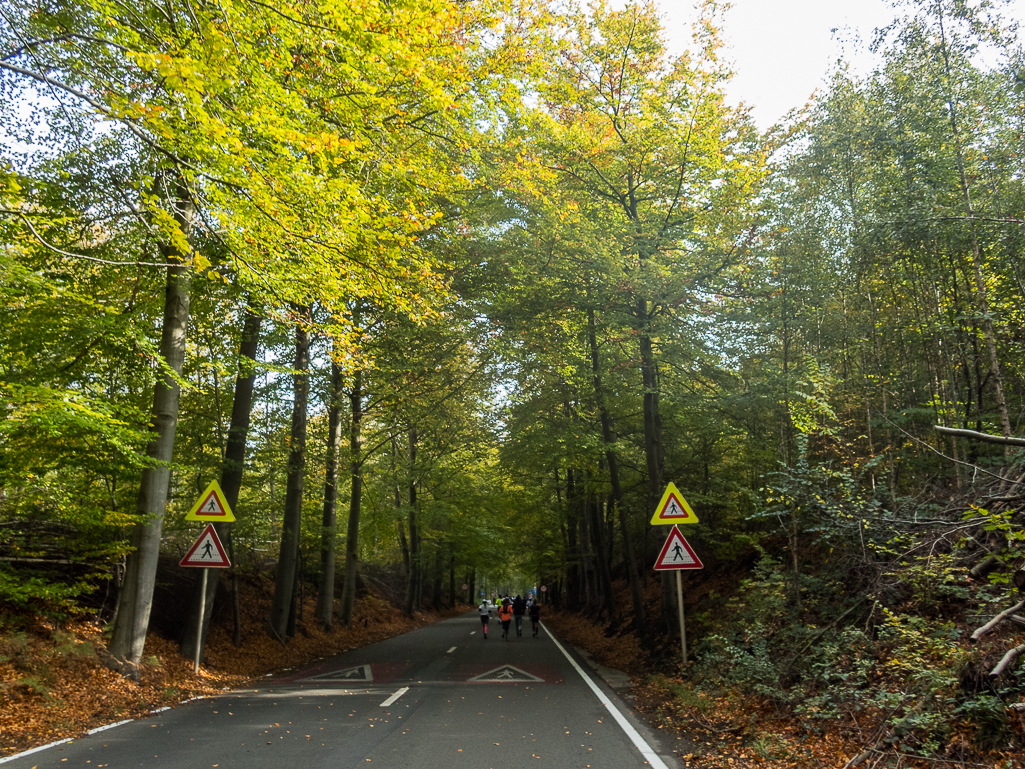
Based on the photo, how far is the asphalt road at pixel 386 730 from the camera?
18.8 ft

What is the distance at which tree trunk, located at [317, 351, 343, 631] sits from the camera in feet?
55.2

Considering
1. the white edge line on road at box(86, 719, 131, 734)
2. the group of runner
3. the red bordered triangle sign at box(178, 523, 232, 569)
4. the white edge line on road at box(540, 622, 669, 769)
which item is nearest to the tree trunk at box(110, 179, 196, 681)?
the red bordered triangle sign at box(178, 523, 232, 569)

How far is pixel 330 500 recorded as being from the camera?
18.9 metres

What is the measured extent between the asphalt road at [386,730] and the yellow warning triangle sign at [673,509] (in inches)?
120

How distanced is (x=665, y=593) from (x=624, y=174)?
9.56 m

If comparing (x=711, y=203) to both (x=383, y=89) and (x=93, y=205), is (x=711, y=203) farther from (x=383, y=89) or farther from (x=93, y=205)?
(x=93, y=205)

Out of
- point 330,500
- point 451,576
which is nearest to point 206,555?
point 330,500

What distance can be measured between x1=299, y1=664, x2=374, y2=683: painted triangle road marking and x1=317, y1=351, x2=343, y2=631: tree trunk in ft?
17.1

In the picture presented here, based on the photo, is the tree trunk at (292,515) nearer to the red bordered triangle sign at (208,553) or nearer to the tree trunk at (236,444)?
the tree trunk at (236,444)

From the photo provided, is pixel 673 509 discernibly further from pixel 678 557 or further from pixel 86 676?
pixel 86 676

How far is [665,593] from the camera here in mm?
13898

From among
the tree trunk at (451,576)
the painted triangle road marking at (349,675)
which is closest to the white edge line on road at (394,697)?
the painted triangle road marking at (349,675)

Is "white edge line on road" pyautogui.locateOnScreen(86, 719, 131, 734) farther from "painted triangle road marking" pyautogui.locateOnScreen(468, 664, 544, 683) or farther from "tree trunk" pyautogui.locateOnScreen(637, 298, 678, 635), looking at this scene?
"tree trunk" pyautogui.locateOnScreen(637, 298, 678, 635)

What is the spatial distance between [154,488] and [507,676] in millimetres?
7425
